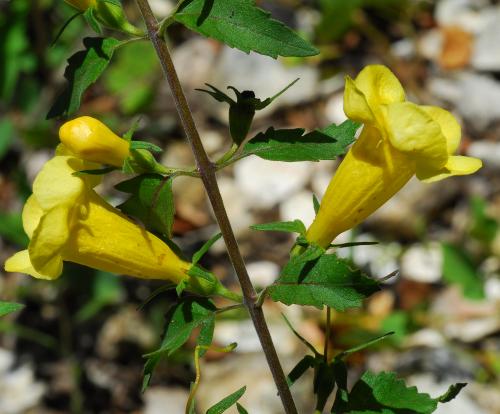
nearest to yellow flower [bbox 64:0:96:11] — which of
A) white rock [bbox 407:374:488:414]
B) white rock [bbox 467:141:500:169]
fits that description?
white rock [bbox 407:374:488:414]

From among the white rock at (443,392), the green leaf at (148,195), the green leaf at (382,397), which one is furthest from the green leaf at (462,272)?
the green leaf at (148,195)

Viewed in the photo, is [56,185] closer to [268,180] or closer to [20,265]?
[20,265]

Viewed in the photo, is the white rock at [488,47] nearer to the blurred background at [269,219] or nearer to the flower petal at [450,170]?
the blurred background at [269,219]

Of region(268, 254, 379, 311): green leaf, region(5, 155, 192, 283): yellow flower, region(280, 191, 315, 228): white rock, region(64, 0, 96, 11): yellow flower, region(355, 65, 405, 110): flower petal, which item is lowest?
region(280, 191, 315, 228): white rock

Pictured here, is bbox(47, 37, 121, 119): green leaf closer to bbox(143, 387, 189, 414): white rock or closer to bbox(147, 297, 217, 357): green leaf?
bbox(147, 297, 217, 357): green leaf

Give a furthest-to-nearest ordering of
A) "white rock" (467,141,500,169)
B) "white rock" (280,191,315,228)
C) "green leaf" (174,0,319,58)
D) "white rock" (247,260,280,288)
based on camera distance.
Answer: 1. "white rock" (280,191,315,228)
2. "white rock" (467,141,500,169)
3. "white rock" (247,260,280,288)
4. "green leaf" (174,0,319,58)

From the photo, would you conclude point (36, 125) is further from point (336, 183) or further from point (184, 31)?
point (336, 183)

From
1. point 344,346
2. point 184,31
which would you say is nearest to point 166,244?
point 344,346
